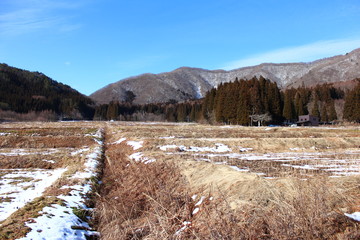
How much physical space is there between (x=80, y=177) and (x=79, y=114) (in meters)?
146

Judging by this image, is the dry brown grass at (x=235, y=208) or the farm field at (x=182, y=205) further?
the farm field at (x=182, y=205)

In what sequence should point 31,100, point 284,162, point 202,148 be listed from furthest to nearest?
point 31,100
point 202,148
point 284,162

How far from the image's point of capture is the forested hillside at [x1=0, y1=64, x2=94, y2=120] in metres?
130

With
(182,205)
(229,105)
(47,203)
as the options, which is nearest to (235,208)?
(182,205)

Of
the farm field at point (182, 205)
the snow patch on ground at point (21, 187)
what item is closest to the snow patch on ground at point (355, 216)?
the farm field at point (182, 205)

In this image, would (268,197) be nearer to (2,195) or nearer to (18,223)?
(18,223)

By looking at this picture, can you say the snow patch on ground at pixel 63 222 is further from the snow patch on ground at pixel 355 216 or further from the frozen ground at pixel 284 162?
the frozen ground at pixel 284 162

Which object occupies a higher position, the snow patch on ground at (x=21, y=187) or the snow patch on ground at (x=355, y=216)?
the snow patch on ground at (x=355, y=216)

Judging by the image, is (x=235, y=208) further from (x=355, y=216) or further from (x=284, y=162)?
(x=284, y=162)

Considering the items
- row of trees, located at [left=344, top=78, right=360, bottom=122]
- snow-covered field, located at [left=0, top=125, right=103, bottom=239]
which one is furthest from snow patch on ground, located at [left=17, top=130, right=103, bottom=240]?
row of trees, located at [left=344, top=78, right=360, bottom=122]

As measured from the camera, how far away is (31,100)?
141 m

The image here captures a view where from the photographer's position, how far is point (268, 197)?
19.6 feet

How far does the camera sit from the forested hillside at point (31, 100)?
130 meters

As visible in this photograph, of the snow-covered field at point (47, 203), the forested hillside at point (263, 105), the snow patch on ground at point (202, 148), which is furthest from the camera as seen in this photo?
the forested hillside at point (263, 105)
